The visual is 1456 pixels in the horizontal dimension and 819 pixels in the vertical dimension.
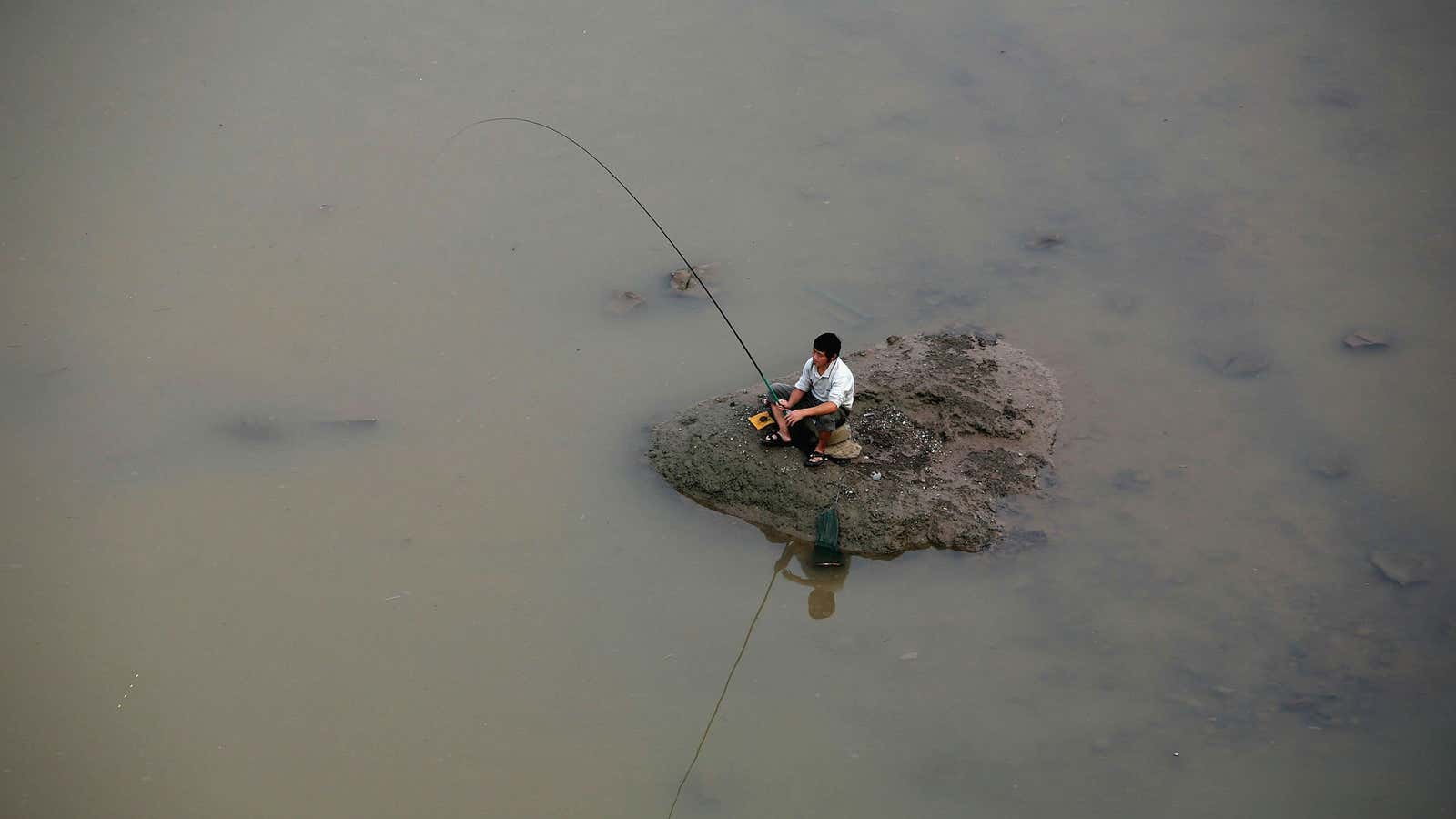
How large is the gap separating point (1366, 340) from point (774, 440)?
360 centimetres

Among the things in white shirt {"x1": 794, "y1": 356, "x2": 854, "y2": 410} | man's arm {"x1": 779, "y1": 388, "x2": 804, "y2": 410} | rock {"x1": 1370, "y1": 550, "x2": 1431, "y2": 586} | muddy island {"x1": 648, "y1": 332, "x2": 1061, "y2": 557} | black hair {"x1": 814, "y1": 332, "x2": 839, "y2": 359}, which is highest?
black hair {"x1": 814, "y1": 332, "x2": 839, "y2": 359}

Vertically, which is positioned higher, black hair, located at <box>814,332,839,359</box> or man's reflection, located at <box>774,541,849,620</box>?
black hair, located at <box>814,332,839,359</box>

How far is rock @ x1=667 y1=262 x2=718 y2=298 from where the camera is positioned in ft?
23.5

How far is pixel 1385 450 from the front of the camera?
632 centimetres

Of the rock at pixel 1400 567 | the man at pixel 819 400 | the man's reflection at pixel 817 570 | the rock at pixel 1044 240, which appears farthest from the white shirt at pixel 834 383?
the rock at pixel 1400 567

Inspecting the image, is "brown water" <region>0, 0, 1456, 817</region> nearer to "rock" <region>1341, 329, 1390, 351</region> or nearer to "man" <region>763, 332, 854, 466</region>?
"rock" <region>1341, 329, 1390, 351</region>

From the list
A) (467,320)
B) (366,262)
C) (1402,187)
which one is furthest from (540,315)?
(1402,187)

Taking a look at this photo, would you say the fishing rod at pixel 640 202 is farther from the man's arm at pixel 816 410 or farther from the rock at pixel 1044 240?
the rock at pixel 1044 240

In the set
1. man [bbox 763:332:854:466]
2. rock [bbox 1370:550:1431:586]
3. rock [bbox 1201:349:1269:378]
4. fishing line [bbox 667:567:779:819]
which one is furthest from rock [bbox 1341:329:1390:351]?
fishing line [bbox 667:567:779:819]

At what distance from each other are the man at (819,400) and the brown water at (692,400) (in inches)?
22.8

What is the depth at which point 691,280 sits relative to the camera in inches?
284

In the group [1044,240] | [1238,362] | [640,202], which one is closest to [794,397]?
[640,202]

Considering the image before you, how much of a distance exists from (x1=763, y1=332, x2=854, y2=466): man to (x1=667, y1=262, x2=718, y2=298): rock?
4.46ft

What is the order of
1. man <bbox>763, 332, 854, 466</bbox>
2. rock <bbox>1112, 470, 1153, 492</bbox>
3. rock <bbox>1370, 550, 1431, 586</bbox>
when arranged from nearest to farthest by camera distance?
man <bbox>763, 332, 854, 466</bbox> → rock <bbox>1370, 550, 1431, 586</bbox> → rock <bbox>1112, 470, 1153, 492</bbox>
